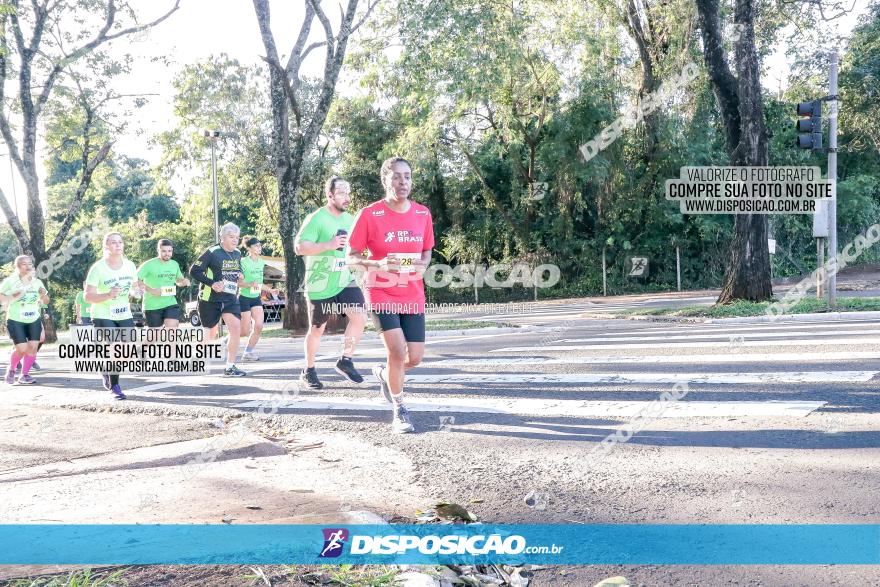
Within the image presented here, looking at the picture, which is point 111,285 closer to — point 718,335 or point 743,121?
point 718,335

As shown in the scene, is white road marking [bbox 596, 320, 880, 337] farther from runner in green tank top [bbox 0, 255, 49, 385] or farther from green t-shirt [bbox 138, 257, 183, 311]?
runner in green tank top [bbox 0, 255, 49, 385]

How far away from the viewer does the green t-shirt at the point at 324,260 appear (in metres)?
8.32

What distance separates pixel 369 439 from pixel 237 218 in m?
49.3

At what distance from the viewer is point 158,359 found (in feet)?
38.9

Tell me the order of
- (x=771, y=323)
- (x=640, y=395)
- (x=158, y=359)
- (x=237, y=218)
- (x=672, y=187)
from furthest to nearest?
(x=237, y=218) → (x=672, y=187) → (x=771, y=323) → (x=158, y=359) → (x=640, y=395)

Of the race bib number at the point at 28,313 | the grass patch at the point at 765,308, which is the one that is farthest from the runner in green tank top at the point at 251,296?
the grass patch at the point at 765,308

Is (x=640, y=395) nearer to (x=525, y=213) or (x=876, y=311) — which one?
(x=876, y=311)

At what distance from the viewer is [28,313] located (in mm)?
11391

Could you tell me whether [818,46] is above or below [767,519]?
above

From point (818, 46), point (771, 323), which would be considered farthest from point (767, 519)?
point (818, 46)

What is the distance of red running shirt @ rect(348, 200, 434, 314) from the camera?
19.8 feet

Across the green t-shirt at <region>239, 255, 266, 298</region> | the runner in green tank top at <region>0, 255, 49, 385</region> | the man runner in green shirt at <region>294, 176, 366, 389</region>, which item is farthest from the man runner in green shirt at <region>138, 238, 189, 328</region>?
the man runner in green shirt at <region>294, 176, 366, 389</region>

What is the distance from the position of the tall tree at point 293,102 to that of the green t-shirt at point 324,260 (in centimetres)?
1116

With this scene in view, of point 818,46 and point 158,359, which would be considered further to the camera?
point 818,46
